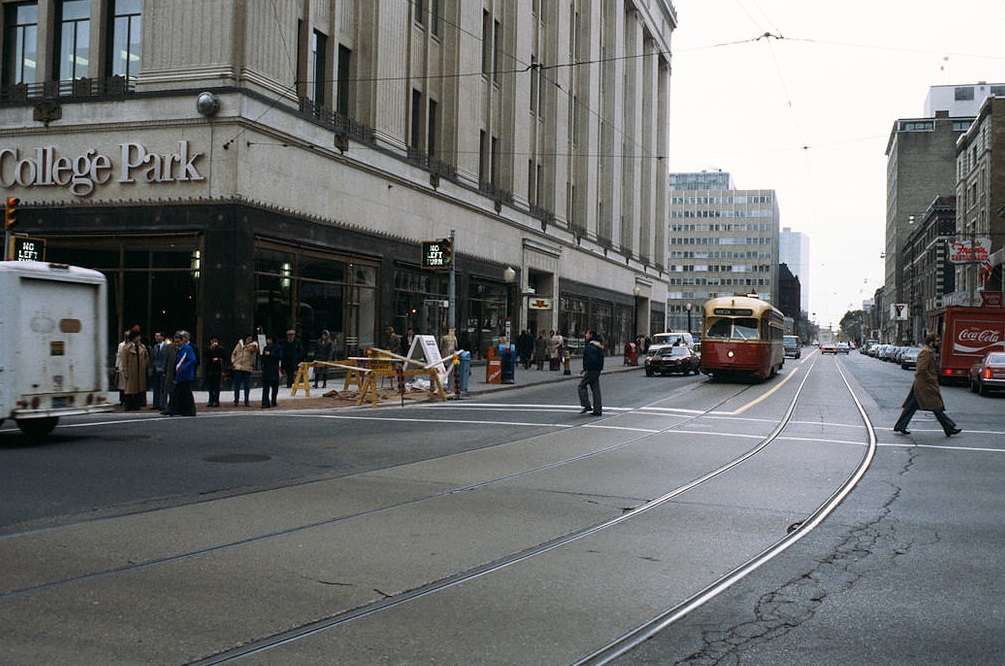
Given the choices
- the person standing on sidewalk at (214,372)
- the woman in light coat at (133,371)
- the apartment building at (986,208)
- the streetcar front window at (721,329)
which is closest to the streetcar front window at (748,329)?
the streetcar front window at (721,329)

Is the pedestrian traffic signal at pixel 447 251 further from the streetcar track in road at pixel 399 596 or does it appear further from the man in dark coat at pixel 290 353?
the streetcar track in road at pixel 399 596

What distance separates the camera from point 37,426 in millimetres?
14289

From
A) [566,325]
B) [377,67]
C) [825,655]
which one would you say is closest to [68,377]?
[825,655]

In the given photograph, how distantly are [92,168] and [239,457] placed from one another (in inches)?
628

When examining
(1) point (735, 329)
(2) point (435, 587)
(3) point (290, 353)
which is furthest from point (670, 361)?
(2) point (435, 587)

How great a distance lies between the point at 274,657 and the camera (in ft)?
15.2

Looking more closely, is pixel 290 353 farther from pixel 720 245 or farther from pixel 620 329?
pixel 720 245

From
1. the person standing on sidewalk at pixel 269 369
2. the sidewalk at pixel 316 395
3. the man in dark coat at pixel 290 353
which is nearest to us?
the person standing on sidewalk at pixel 269 369

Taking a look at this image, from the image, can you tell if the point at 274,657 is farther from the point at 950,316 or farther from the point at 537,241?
the point at 537,241

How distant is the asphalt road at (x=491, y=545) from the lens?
16.3 ft

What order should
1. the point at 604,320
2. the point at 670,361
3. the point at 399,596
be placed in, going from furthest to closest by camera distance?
the point at 604,320 → the point at 670,361 → the point at 399,596

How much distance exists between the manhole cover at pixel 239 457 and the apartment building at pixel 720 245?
15026cm

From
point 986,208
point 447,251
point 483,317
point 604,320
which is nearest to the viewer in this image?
point 447,251

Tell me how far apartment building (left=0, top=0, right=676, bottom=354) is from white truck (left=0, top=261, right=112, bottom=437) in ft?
27.4
